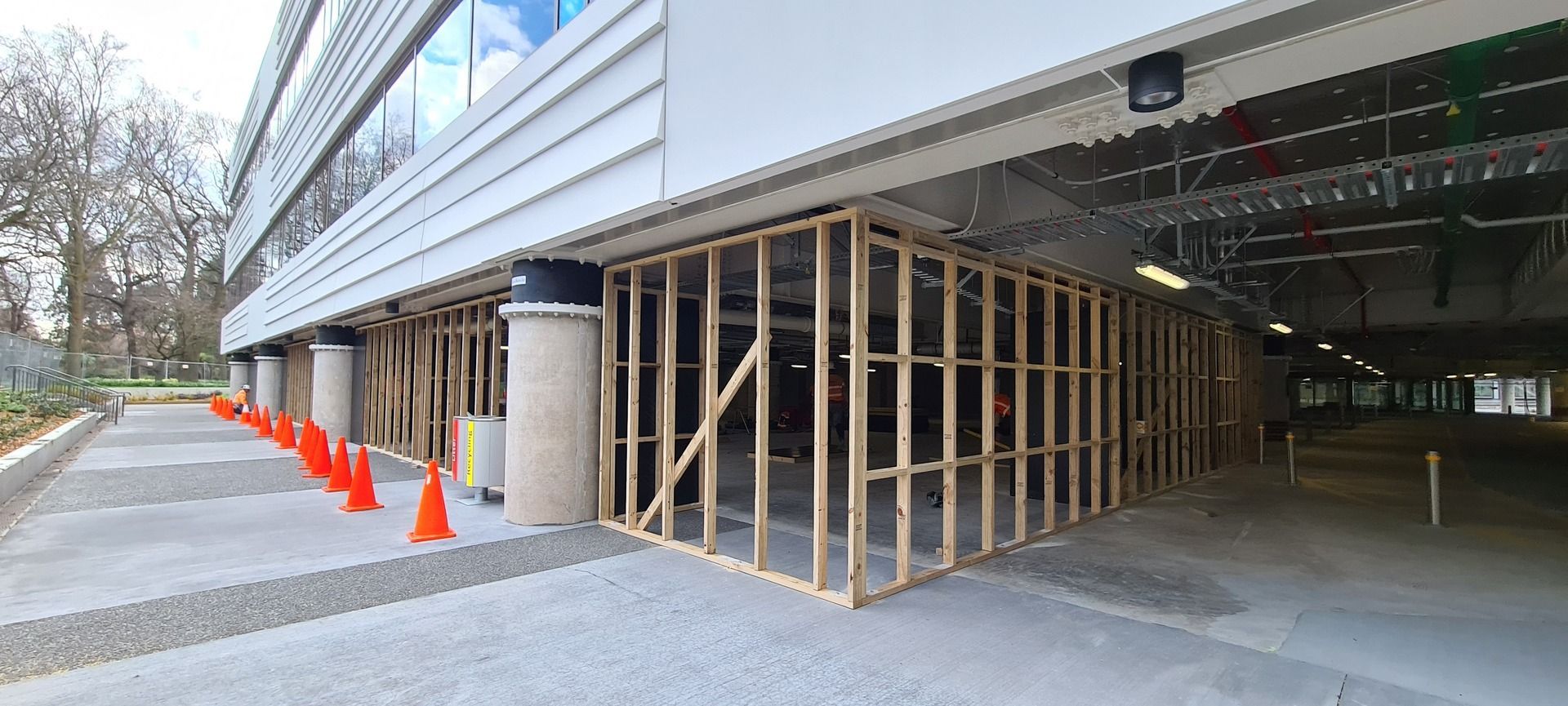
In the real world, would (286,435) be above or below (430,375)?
below

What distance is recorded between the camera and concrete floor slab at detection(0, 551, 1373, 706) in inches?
132

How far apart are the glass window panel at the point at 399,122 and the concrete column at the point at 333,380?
5.43 metres

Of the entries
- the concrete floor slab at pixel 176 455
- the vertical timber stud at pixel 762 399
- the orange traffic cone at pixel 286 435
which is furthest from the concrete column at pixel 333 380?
the vertical timber stud at pixel 762 399

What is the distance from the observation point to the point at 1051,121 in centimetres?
325

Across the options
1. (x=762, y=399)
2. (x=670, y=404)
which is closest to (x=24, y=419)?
(x=670, y=404)

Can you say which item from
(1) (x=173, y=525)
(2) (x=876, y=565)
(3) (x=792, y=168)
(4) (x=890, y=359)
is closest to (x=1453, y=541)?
(2) (x=876, y=565)

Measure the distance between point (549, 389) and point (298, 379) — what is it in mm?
19800

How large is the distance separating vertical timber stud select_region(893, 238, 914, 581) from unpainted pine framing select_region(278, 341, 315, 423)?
20.8 metres

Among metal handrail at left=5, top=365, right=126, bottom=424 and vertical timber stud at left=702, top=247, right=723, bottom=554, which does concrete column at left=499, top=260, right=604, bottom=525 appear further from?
metal handrail at left=5, top=365, right=126, bottom=424

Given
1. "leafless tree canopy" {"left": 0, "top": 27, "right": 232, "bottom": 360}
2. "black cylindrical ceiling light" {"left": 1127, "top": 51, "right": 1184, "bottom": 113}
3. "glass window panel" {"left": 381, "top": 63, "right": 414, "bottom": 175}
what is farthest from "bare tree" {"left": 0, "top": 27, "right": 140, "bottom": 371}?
"black cylindrical ceiling light" {"left": 1127, "top": 51, "right": 1184, "bottom": 113}

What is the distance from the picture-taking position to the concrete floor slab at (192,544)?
4.92 metres

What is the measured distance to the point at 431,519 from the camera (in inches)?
262

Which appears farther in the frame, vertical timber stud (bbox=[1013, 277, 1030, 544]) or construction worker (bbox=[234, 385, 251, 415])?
construction worker (bbox=[234, 385, 251, 415])

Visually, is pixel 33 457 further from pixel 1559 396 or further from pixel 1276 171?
pixel 1559 396
